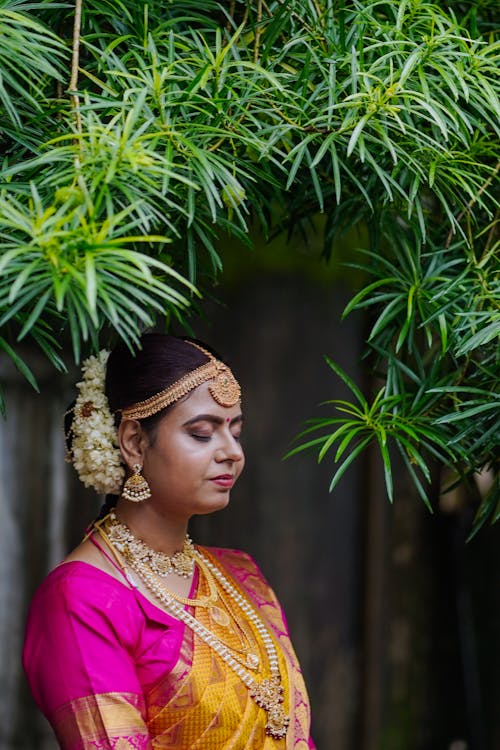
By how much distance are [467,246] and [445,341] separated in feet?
0.81

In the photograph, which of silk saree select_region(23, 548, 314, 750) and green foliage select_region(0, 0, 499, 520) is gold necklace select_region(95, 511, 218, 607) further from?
green foliage select_region(0, 0, 499, 520)

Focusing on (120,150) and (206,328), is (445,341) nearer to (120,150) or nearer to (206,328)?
(120,150)

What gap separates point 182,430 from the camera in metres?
1.73

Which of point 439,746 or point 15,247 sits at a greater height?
point 15,247

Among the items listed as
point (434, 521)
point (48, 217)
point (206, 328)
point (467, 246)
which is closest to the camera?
point (48, 217)

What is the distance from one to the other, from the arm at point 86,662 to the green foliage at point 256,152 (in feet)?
1.27

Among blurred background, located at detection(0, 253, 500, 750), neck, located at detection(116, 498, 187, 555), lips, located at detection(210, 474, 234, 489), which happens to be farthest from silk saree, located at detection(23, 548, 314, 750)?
blurred background, located at detection(0, 253, 500, 750)

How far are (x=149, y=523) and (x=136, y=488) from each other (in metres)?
0.08

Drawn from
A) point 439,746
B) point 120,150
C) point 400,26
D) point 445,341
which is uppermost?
point 400,26

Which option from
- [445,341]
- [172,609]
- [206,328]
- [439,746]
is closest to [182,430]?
[172,609]

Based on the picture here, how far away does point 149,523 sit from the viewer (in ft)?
5.94

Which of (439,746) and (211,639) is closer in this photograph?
(211,639)

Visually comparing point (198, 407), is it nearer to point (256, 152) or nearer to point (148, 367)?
point (148, 367)

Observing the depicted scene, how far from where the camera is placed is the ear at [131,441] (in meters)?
1.76
